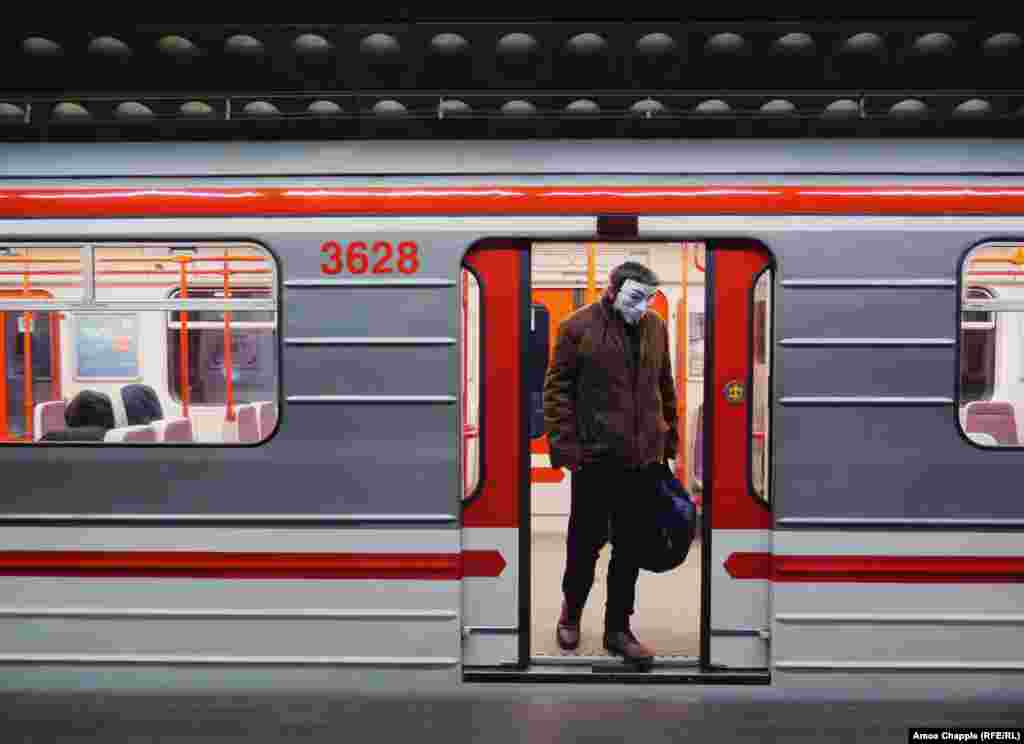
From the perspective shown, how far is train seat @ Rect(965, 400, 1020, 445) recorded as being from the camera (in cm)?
350

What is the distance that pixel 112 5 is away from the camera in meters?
3.42

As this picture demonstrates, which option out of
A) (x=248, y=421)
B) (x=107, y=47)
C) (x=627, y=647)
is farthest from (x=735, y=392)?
(x=107, y=47)

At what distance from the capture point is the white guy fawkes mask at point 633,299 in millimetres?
3572

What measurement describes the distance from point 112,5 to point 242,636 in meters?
2.69

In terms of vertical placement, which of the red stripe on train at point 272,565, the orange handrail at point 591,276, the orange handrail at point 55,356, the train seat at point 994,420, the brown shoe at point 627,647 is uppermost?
the orange handrail at point 591,276

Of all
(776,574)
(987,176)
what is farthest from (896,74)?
(776,574)

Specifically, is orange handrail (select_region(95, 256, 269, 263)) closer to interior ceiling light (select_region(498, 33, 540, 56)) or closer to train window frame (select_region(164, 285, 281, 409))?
train window frame (select_region(164, 285, 281, 409))

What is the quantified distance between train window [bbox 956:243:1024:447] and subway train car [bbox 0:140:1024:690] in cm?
3

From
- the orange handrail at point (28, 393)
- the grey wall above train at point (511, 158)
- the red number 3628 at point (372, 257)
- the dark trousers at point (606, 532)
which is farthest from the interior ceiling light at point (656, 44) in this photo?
the orange handrail at point (28, 393)

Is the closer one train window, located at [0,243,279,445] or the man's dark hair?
train window, located at [0,243,279,445]

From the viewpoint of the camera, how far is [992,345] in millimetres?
3543

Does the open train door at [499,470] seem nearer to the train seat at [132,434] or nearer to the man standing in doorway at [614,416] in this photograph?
the man standing in doorway at [614,416]

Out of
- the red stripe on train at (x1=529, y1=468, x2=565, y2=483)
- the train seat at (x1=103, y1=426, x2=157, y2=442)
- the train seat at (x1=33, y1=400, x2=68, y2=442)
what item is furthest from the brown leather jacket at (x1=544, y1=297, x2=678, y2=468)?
the red stripe on train at (x1=529, y1=468, x2=565, y2=483)

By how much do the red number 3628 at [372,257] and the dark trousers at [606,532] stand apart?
3.92 ft
